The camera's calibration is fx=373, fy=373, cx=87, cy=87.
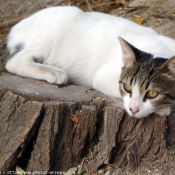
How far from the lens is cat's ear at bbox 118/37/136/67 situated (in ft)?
8.81

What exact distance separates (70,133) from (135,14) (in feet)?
9.16

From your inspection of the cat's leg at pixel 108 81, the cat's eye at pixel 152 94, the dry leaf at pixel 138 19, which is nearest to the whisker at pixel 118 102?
the cat's leg at pixel 108 81

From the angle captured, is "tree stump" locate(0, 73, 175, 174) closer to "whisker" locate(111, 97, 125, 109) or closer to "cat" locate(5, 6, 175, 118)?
"whisker" locate(111, 97, 125, 109)

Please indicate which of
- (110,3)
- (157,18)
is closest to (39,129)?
(157,18)

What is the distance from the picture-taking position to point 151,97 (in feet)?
8.50

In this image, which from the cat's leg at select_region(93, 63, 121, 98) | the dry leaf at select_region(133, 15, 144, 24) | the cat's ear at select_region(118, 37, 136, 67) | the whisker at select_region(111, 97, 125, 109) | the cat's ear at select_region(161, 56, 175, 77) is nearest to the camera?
the cat's ear at select_region(161, 56, 175, 77)

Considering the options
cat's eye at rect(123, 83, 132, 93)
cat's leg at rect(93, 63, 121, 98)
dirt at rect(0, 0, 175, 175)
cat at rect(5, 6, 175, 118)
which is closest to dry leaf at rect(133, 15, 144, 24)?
dirt at rect(0, 0, 175, 175)

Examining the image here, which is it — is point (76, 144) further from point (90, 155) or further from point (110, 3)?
point (110, 3)

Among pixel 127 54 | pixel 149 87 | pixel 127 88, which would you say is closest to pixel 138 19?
pixel 127 54

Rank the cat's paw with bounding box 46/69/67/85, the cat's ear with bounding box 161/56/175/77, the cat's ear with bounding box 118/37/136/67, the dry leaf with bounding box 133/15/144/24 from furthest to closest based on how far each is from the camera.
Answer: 1. the dry leaf with bounding box 133/15/144/24
2. the cat's paw with bounding box 46/69/67/85
3. the cat's ear with bounding box 118/37/136/67
4. the cat's ear with bounding box 161/56/175/77

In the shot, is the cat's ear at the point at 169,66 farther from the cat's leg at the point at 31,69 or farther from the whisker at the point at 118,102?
the cat's leg at the point at 31,69

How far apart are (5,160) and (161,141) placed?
45.9 inches

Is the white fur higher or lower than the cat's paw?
higher

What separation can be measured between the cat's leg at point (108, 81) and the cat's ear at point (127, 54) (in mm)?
269
